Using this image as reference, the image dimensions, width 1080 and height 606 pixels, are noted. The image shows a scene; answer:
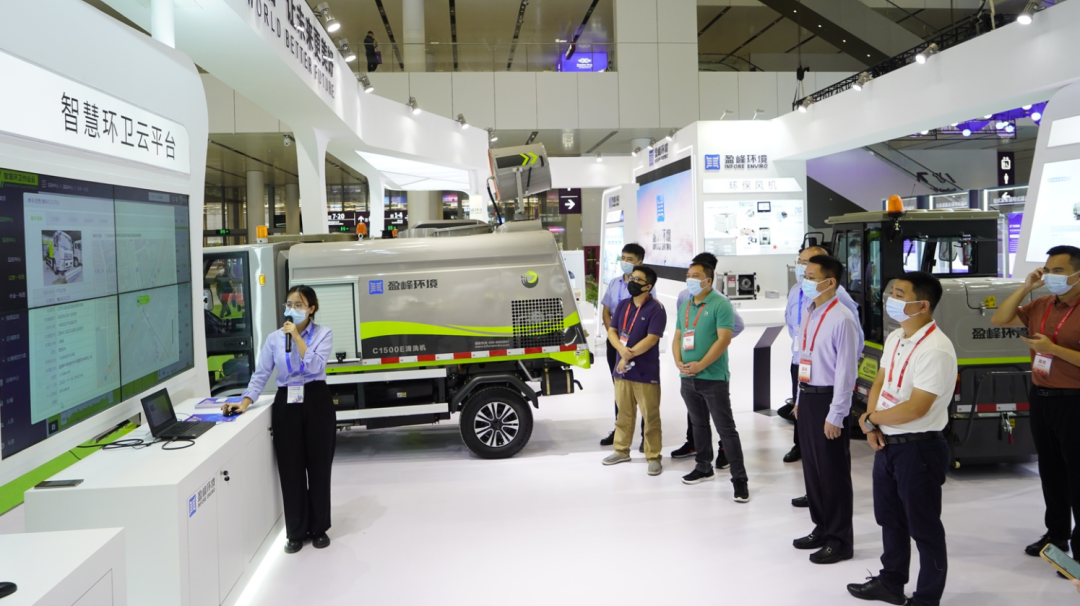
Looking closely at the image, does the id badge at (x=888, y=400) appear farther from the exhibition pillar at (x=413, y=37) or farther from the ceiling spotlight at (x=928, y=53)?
the exhibition pillar at (x=413, y=37)

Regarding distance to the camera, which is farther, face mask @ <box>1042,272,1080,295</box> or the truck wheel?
the truck wheel

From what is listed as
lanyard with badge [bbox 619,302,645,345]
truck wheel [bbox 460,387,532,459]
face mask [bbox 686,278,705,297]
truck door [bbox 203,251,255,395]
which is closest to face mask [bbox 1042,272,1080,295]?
face mask [bbox 686,278,705,297]

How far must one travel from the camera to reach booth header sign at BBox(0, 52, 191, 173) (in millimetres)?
2496

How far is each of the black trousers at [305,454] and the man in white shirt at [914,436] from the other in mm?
2834

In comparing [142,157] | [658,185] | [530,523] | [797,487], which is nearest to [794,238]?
[658,185]

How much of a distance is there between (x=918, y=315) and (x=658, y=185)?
A: 13.6 m

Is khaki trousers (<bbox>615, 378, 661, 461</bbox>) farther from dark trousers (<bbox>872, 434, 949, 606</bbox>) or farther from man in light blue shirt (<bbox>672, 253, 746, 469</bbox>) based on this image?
dark trousers (<bbox>872, 434, 949, 606</bbox>)

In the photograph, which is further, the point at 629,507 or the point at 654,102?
the point at 654,102

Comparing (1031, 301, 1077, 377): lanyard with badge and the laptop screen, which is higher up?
(1031, 301, 1077, 377): lanyard with badge

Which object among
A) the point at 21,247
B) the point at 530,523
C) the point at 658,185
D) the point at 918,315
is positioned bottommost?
the point at 530,523

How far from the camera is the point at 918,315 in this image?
10.4 ft

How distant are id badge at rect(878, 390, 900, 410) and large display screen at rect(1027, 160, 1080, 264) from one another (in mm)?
5558

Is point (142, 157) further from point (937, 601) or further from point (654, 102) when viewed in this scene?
point (654, 102)

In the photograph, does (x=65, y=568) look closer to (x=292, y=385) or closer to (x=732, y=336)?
(x=292, y=385)
